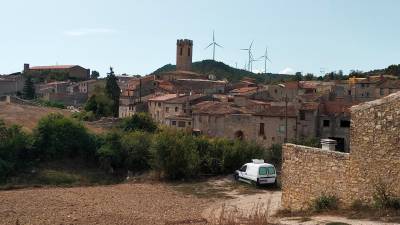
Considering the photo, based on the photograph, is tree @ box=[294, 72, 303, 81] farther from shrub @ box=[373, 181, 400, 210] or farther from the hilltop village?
shrub @ box=[373, 181, 400, 210]

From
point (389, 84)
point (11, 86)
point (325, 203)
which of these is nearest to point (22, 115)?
point (325, 203)

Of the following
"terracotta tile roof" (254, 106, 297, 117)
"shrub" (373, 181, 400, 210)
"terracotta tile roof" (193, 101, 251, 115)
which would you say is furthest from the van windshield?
"terracotta tile roof" (193, 101, 251, 115)

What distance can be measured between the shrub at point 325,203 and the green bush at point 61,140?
97.5 ft

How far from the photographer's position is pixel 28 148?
140 feet

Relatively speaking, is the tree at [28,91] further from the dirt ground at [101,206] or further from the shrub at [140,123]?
the dirt ground at [101,206]

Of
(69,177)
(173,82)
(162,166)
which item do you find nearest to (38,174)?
(69,177)

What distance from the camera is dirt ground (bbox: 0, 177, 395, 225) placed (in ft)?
78.8

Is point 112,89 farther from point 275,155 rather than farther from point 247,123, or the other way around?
point 275,155

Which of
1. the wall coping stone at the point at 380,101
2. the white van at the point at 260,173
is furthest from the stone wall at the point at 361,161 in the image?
the white van at the point at 260,173

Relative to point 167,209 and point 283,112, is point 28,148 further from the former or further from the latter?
point 283,112

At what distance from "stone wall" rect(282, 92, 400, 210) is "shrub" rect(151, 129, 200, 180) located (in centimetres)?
1959

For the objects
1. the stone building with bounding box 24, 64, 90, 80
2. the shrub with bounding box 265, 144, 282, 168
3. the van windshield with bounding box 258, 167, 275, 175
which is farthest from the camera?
the stone building with bounding box 24, 64, 90, 80

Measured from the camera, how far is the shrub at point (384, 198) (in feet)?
51.0

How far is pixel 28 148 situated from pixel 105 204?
1621cm
